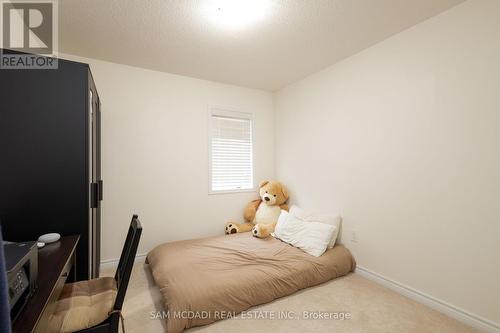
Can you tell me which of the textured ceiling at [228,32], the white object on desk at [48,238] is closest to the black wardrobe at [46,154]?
the white object on desk at [48,238]

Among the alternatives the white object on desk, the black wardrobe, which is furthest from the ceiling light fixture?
the white object on desk

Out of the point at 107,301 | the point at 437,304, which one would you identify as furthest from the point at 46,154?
the point at 437,304

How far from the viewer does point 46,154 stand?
5.13 feet

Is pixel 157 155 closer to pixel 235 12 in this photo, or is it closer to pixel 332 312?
pixel 235 12

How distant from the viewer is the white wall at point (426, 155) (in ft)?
5.76

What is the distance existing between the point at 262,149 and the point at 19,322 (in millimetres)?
3392

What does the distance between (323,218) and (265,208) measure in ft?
3.13

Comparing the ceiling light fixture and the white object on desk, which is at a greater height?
the ceiling light fixture

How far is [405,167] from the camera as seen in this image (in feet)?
7.31

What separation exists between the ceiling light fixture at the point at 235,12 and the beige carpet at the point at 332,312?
249cm

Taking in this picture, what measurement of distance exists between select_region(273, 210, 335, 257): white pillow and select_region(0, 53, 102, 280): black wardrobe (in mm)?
2078

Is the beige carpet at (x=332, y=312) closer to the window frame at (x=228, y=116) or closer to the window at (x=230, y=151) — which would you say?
the window frame at (x=228, y=116)

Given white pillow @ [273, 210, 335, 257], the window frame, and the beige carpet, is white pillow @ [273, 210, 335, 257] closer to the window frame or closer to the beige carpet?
the beige carpet

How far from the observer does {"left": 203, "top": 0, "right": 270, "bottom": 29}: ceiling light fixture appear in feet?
6.09
